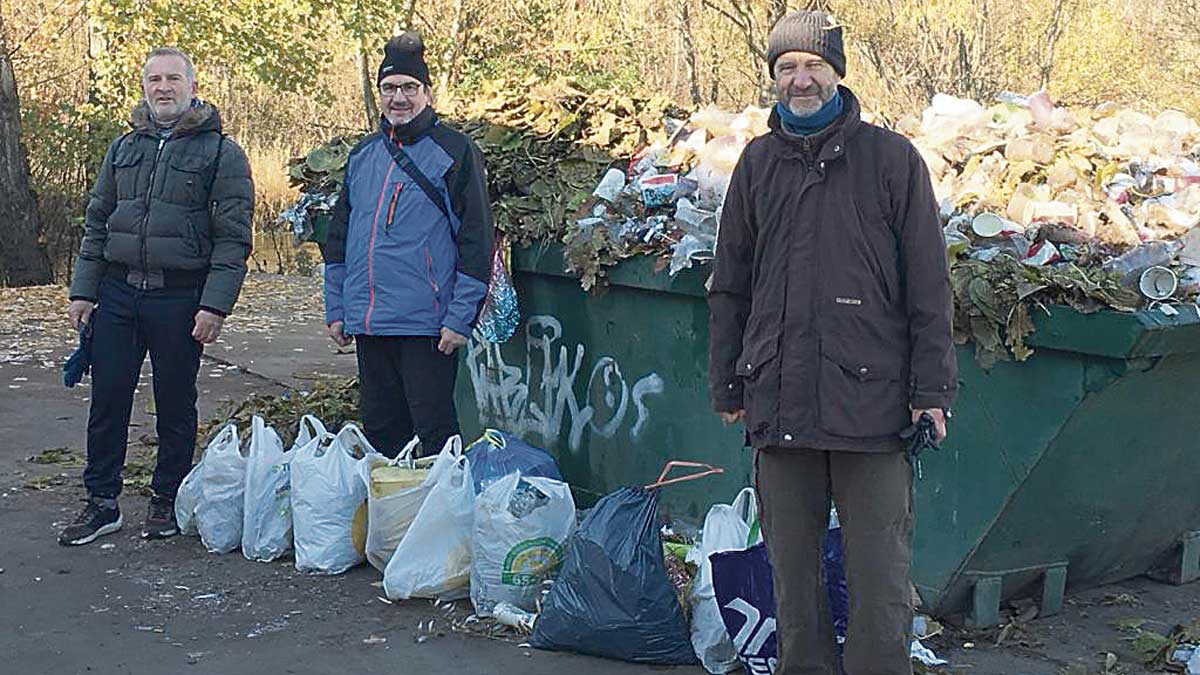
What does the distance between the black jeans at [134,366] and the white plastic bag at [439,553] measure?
120 centimetres

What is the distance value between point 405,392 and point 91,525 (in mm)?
1321

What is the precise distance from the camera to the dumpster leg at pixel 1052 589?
15.5 feet

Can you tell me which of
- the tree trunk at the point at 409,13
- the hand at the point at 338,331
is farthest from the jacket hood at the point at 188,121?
the tree trunk at the point at 409,13

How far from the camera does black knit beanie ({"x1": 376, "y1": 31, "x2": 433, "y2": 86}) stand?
526 centimetres

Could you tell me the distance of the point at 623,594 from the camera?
170 inches

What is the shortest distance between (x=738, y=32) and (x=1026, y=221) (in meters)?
12.6

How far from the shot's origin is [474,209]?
17.2 feet

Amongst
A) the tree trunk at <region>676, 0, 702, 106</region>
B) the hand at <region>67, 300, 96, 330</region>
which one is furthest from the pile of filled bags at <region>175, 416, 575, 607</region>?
the tree trunk at <region>676, 0, 702, 106</region>

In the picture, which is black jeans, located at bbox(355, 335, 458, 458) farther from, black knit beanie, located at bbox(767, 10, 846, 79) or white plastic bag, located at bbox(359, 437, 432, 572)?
black knit beanie, located at bbox(767, 10, 846, 79)

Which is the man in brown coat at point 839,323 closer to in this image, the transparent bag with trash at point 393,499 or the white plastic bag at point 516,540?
the white plastic bag at point 516,540

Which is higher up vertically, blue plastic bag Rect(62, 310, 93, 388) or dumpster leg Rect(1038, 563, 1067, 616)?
blue plastic bag Rect(62, 310, 93, 388)

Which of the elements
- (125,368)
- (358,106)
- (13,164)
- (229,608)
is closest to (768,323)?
(229,608)

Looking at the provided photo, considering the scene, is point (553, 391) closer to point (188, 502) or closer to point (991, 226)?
point (188, 502)

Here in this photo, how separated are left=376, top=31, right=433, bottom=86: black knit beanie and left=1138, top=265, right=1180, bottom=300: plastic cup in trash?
252cm
